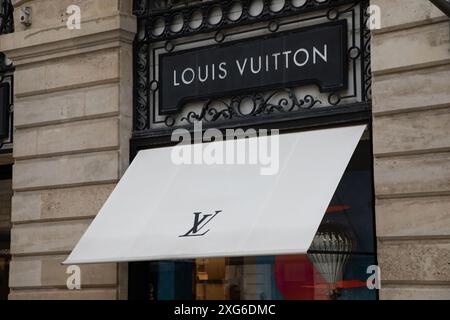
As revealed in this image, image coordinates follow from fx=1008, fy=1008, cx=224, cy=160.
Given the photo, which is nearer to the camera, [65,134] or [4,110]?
[65,134]

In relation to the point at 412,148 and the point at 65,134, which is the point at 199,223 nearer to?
the point at 412,148

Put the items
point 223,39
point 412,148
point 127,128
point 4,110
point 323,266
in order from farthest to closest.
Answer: point 4,110 → point 127,128 → point 223,39 → point 323,266 → point 412,148

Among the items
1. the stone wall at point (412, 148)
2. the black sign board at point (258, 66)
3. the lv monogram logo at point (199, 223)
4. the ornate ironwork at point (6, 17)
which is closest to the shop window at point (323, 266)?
the stone wall at point (412, 148)

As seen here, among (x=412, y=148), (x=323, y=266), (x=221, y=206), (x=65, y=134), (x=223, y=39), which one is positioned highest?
(x=223, y=39)

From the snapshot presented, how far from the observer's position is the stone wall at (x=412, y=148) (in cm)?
995

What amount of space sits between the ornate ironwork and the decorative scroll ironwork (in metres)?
2.47

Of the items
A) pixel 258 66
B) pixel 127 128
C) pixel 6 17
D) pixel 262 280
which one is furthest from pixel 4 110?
pixel 262 280

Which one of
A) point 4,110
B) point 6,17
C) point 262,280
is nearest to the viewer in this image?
point 262,280

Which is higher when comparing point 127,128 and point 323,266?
point 127,128

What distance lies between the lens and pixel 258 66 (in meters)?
11.7

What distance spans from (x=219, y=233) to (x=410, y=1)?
3.13 metres

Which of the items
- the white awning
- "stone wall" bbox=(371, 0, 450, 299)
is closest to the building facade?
"stone wall" bbox=(371, 0, 450, 299)

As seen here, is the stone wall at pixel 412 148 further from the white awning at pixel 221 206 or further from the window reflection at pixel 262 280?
the window reflection at pixel 262 280

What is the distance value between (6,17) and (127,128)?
3.14 meters
